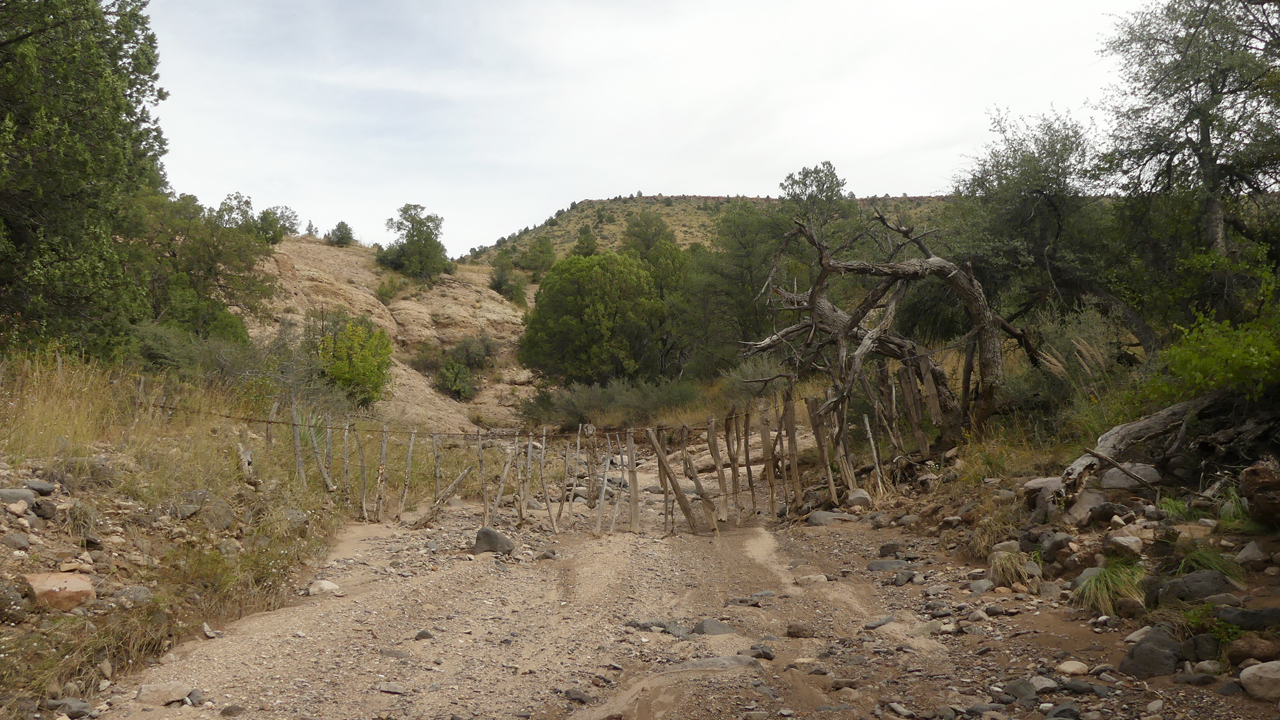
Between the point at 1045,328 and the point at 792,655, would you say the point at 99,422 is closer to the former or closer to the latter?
the point at 792,655

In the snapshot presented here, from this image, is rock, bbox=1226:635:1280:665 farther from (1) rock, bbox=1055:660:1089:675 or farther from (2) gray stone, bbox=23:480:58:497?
(2) gray stone, bbox=23:480:58:497

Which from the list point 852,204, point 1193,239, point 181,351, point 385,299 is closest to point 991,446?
point 1193,239

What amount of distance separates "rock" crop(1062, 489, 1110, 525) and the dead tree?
114 inches

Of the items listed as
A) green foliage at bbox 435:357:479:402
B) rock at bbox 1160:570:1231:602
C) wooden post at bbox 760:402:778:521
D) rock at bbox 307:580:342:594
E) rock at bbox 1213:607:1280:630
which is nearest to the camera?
rock at bbox 1213:607:1280:630

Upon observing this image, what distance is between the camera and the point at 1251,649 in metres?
3.84

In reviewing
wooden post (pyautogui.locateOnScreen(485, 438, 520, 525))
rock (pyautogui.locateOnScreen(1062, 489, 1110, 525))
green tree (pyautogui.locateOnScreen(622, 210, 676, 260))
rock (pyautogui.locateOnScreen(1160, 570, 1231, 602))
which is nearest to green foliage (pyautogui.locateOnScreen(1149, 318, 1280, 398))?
rock (pyautogui.locateOnScreen(1062, 489, 1110, 525))

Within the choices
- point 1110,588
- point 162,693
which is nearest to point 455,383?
point 162,693

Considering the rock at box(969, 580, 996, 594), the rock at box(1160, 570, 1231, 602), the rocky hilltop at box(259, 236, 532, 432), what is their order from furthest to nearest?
1. the rocky hilltop at box(259, 236, 532, 432)
2. the rock at box(969, 580, 996, 594)
3. the rock at box(1160, 570, 1231, 602)

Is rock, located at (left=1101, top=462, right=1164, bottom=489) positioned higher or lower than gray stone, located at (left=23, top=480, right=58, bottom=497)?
lower

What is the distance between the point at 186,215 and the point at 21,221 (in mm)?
13992

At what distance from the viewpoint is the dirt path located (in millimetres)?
4164

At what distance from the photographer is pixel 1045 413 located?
10164mm

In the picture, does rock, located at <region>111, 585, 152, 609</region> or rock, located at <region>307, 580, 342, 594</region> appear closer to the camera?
rock, located at <region>111, 585, 152, 609</region>

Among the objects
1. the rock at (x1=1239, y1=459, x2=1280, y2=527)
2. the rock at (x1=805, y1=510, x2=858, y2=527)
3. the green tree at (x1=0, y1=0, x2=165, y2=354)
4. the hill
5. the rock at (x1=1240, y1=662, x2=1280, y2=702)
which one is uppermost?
the hill
